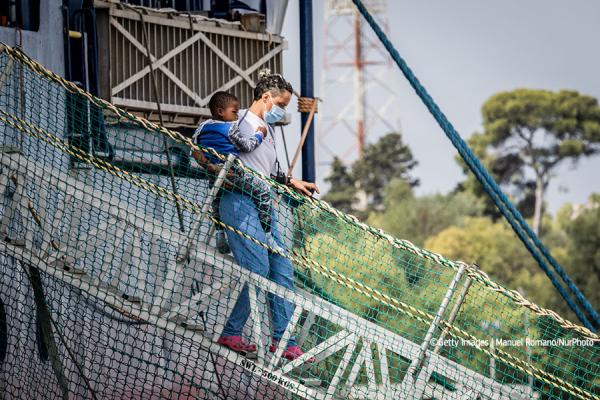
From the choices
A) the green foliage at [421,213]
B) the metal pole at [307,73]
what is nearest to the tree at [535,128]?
the green foliage at [421,213]

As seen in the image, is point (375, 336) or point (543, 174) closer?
point (375, 336)

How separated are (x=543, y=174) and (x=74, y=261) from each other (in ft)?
230

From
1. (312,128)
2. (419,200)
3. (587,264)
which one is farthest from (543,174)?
(312,128)

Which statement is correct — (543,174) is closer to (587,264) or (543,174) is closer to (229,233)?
(587,264)

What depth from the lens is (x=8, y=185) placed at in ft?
31.0

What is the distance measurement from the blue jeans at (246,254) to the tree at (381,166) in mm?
70417

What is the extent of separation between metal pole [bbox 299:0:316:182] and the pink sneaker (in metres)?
4.04

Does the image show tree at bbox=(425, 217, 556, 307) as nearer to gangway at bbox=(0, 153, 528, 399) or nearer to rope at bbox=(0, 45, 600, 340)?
gangway at bbox=(0, 153, 528, 399)

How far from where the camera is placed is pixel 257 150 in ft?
31.4

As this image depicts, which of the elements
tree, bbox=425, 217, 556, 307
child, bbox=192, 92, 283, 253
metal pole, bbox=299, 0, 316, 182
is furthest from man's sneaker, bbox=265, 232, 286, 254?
tree, bbox=425, 217, 556, 307

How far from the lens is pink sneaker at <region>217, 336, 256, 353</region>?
8.91 metres

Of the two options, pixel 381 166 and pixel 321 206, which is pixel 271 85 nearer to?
pixel 321 206

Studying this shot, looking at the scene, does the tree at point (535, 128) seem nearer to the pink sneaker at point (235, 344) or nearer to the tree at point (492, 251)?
the tree at point (492, 251)

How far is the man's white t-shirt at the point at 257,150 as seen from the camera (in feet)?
30.9
